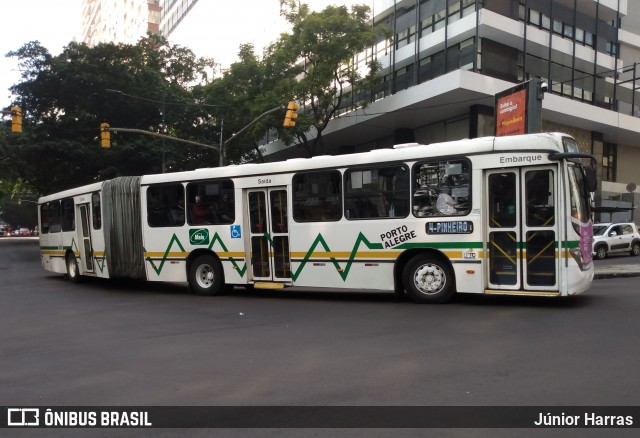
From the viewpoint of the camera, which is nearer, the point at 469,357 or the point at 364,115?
the point at 469,357

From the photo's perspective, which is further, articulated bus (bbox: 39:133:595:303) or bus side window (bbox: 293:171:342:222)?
bus side window (bbox: 293:171:342:222)

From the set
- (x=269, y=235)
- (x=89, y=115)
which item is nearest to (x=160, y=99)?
(x=89, y=115)

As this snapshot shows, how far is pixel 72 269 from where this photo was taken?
1647 centimetres

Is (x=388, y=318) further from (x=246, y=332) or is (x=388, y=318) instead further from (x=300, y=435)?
(x=300, y=435)

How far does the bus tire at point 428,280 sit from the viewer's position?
31.3 ft

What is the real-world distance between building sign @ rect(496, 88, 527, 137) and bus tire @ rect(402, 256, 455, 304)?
11006 millimetres

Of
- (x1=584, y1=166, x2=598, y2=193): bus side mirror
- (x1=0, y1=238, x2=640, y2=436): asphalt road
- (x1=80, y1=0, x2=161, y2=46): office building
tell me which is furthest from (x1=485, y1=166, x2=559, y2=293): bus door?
(x1=80, y1=0, x2=161, y2=46): office building

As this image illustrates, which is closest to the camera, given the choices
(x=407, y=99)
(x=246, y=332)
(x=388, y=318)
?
(x=246, y=332)

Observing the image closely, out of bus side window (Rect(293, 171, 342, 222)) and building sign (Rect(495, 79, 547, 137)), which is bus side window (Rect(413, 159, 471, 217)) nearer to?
bus side window (Rect(293, 171, 342, 222))

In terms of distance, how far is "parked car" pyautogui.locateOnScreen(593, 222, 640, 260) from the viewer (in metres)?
23.3

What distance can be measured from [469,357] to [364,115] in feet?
88.6

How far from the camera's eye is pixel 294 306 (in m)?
10.3

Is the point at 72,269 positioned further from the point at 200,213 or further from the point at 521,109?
the point at 521,109

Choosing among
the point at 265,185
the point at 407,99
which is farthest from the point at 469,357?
the point at 407,99
